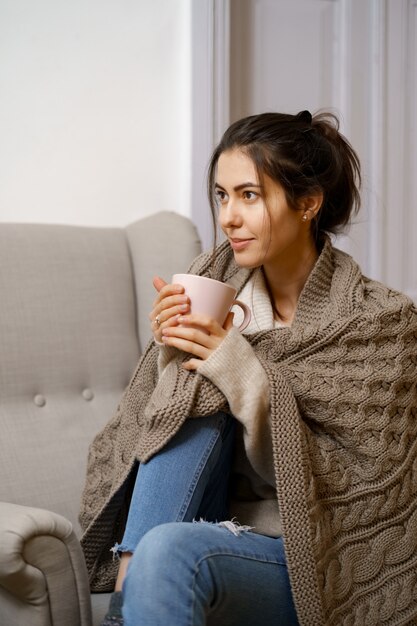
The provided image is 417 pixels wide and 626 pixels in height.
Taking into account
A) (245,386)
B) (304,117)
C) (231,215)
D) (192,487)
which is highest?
(304,117)

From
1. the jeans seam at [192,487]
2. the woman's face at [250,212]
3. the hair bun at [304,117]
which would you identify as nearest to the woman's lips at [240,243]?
the woman's face at [250,212]

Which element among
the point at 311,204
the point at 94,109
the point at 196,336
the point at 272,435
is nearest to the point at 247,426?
the point at 272,435

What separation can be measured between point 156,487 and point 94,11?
4.50 feet

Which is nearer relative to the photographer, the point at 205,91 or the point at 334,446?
the point at 334,446

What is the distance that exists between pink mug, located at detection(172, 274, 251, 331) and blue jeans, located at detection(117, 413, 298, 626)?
0.16 meters

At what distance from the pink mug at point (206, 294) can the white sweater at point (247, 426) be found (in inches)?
1.7

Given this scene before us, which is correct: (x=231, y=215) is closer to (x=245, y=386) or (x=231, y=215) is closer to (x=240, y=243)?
(x=240, y=243)

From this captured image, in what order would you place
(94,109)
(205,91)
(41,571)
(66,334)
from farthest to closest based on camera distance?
(205,91)
(94,109)
(66,334)
(41,571)

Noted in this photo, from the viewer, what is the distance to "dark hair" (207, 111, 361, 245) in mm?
1355

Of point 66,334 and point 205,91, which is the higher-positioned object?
point 205,91

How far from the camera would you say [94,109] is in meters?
2.07

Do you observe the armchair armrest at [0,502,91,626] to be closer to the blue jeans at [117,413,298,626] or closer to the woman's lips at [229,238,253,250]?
the blue jeans at [117,413,298,626]

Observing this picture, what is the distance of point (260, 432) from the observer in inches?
47.4

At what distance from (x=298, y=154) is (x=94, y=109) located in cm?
86
